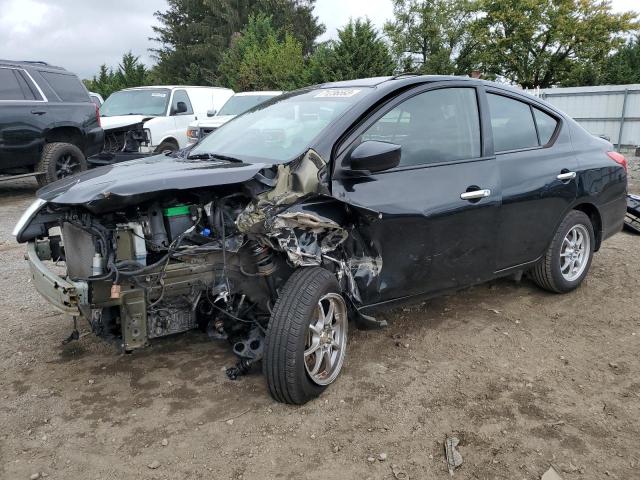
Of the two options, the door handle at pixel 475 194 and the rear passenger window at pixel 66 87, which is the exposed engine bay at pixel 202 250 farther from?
the rear passenger window at pixel 66 87

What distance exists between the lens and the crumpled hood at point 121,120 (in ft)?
33.2

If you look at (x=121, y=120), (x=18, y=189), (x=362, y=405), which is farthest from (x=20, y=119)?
(x=362, y=405)

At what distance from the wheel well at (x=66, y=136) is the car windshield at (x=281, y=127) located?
19.6 ft

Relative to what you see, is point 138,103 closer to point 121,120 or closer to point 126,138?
point 121,120

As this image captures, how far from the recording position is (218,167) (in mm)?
3014

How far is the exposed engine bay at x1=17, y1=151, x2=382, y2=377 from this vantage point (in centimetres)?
278

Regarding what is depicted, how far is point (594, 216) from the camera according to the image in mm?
4656

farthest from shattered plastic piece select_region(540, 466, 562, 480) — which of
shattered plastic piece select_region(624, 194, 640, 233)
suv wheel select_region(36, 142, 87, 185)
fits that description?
suv wheel select_region(36, 142, 87, 185)

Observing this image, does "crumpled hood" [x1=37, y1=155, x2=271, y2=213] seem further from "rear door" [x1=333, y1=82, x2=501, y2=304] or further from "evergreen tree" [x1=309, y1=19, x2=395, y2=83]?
"evergreen tree" [x1=309, y1=19, x2=395, y2=83]

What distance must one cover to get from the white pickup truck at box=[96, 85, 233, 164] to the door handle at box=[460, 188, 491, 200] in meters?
7.47

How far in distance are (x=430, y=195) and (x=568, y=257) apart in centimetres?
188

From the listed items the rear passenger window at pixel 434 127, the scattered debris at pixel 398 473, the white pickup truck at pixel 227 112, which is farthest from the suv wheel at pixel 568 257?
the white pickup truck at pixel 227 112

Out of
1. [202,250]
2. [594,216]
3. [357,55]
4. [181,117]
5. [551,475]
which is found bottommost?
[551,475]

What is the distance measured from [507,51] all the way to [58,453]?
117 feet
